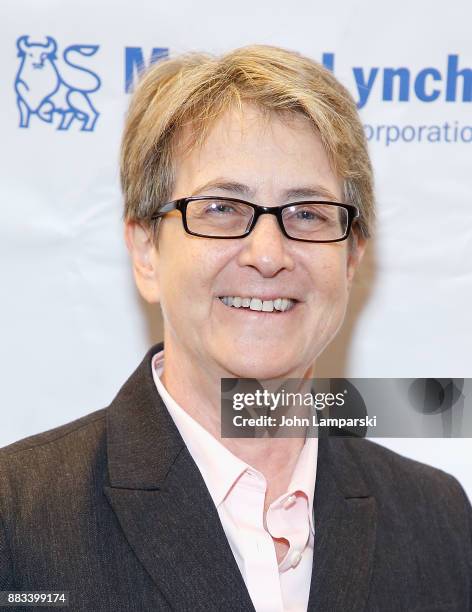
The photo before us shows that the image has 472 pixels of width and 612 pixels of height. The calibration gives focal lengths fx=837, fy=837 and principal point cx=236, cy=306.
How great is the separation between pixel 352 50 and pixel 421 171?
11.9 inches

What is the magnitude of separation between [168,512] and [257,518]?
0.53 ft

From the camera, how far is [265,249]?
4.26 feet

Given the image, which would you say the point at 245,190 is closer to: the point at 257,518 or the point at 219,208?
the point at 219,208

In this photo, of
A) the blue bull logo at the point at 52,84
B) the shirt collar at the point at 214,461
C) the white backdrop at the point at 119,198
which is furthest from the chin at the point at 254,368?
the blue bull logo at the point at 52,84

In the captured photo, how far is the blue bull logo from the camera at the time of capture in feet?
5.78

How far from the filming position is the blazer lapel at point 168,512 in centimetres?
123

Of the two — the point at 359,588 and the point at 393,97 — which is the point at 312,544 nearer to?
the point at 359,588

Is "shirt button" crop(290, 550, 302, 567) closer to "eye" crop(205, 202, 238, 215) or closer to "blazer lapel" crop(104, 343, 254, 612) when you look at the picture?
"blazer lapel" crop(104, 343, 254, 612)

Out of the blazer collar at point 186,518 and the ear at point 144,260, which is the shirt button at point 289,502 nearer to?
the blazer collar at point 186,518

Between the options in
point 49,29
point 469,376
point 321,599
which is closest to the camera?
point 321,599

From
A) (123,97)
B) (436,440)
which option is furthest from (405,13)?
(436,440)

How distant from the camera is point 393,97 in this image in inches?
71.7

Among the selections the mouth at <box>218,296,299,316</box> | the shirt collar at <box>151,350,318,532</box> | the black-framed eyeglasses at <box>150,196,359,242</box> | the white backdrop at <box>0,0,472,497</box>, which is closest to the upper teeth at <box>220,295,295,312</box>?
the mouth at <box>218,296,299,316</box>

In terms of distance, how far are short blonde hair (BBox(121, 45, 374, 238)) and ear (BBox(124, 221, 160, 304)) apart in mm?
29
